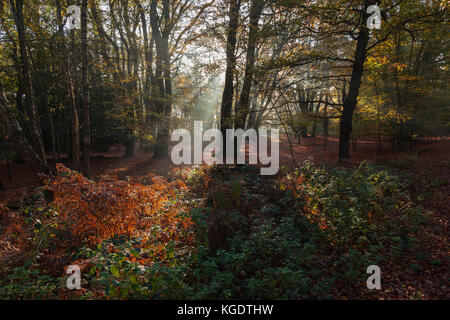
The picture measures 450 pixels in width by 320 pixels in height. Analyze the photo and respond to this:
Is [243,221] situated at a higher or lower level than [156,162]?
lower

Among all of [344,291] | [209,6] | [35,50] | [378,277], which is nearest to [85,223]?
[344,291]

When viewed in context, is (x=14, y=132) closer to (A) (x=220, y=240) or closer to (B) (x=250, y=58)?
(A) (x=220, y=240)

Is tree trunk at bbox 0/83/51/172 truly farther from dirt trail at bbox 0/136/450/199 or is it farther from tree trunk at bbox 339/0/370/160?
tree trunk at bbox 339/0/370/160

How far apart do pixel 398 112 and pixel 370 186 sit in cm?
606

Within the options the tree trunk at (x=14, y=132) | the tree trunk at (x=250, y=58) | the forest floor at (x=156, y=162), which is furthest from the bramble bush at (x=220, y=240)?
the forest floor at (x=156, y=162)

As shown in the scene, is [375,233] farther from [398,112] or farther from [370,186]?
[398,112]

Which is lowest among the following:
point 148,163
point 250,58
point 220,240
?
point 220,240

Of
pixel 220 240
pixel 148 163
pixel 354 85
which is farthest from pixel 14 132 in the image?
pixel 354 85

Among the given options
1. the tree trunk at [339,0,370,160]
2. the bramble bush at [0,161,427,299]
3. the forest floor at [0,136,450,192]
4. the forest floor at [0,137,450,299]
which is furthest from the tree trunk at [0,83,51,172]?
the tree trunk at [339,0,370,160]

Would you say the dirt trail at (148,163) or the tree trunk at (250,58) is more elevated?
the tree trunk at (250,58)

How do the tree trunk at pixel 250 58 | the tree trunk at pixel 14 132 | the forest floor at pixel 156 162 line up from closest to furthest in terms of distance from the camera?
the tree trunk at pixel 14 132 < the tree trunk at pixel 250 58 < the forest floor at pixel 156 162

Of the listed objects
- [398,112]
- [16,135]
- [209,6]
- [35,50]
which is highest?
[209,6]

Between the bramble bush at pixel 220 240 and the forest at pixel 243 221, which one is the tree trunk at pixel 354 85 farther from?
the bramble bush at pixel 220 240

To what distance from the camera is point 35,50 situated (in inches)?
552
